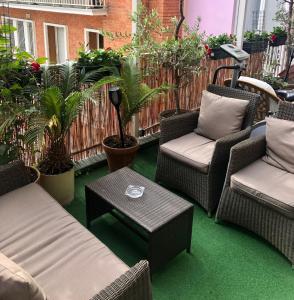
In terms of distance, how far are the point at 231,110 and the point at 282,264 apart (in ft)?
3.99

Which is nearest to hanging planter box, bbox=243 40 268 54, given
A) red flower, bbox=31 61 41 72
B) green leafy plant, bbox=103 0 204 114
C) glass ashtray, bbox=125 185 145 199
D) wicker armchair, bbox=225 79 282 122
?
wicker armchair, bbox=225 79 282 122

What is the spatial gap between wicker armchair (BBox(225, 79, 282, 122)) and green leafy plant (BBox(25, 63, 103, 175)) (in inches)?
65.3

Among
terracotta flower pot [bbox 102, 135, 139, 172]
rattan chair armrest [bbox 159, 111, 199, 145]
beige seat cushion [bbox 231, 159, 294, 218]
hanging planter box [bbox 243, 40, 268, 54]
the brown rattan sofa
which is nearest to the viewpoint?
the brown rattan sofa

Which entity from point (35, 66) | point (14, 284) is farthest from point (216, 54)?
point (14, 284)

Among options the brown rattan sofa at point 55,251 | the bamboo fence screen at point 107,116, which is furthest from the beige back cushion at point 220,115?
the brown rattan sofa at point 55,251

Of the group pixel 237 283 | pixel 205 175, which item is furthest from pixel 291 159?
pixel 237 283

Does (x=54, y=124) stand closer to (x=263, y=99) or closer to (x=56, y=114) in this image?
(x=56, y=114)

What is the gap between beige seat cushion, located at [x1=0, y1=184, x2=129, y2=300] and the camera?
153 cm

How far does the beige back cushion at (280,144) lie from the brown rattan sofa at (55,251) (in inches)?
56.7

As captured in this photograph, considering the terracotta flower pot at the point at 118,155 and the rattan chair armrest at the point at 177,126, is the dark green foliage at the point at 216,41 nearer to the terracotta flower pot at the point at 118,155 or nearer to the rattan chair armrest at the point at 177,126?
the rattan chair armrest at the point at 177,126

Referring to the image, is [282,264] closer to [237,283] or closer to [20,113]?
[237,283]

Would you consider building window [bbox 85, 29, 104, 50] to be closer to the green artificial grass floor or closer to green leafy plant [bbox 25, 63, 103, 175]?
green leafy plant [bbox 25, 63, 103, 175]

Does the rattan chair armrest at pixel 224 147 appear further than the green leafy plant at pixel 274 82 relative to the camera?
No

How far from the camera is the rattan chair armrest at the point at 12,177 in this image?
210cm
